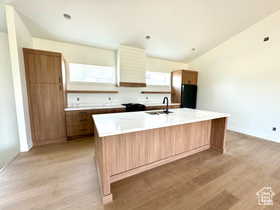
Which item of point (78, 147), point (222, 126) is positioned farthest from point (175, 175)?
point (78, 147)

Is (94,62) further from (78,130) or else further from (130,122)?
(130,122)

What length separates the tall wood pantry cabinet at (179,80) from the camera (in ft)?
15.1

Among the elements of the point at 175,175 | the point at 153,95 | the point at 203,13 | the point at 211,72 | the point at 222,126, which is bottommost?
the point at 175,175

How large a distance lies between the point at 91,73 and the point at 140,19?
6.63ft

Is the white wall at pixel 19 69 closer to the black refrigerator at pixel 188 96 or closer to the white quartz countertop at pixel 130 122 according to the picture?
the white quartz countertop at pixel 130 122

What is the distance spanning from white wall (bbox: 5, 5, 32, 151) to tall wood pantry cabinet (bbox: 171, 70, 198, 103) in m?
4.43

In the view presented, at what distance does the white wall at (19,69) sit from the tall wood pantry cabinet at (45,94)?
115 mm

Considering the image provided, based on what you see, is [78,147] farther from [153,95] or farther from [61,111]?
[153,95]

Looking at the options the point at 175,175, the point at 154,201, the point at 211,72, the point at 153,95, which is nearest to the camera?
the point at 154,201

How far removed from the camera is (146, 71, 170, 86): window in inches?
186

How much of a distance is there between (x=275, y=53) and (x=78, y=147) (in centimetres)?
524

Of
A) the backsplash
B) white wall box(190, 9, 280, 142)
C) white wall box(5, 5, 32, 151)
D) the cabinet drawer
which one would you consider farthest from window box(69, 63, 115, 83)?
white wall box(190, 9, 280, 142)

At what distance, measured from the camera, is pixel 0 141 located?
2904mm

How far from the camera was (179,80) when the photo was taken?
4656 mm
